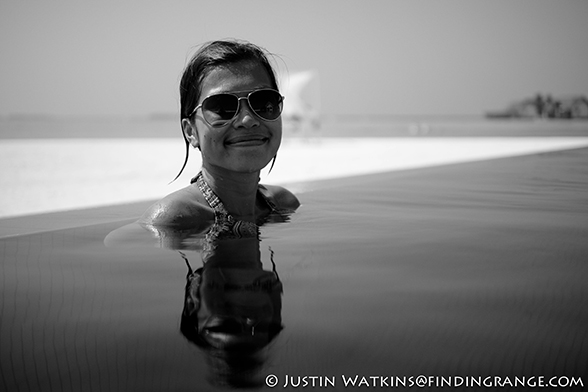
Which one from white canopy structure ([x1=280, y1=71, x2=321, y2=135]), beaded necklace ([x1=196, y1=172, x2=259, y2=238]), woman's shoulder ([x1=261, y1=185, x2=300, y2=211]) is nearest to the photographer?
beaded necklace ([x1=196, y1=172, x2=259, y2=238])

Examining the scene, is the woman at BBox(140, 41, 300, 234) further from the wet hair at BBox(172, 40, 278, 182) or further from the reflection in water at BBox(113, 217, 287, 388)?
the reflection in water at BBox(113, 217, 287, 388)

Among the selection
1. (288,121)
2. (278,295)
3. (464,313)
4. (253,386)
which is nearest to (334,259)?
(278,295)

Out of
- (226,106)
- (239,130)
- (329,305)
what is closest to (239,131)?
(239,130)

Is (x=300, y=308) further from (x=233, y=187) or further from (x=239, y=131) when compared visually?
(x=233, y=187)

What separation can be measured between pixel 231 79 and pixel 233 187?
516mm

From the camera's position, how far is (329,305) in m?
1.20

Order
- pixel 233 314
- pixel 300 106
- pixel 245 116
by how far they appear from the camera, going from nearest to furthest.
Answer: pixel 233 314 < pixel 245 116 < pixel 300 106

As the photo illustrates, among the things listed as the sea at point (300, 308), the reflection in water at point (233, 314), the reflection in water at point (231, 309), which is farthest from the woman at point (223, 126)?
the reflection in water at point (233, 314)

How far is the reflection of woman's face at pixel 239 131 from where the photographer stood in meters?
2.31

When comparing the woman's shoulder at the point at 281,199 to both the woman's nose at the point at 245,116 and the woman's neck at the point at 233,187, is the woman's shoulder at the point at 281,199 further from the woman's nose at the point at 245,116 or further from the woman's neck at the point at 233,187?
the woman's nose at the point at 245,116

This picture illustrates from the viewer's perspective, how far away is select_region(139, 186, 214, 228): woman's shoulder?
2.30 m

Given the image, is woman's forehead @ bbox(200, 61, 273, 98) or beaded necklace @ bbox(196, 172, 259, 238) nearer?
beaded necklace @ bbox(196, 172, 259, 238)

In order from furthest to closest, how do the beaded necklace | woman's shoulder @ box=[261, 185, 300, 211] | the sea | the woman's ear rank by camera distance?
1. woman's shoulder @ box=[261, 185, 300, 211]
2. the woman's ear
3. the beaded necklace
4. the sea

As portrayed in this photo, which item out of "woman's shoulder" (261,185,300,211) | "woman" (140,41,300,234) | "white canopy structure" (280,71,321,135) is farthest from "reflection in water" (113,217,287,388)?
"white canopy structure" (280,71,321,135)
